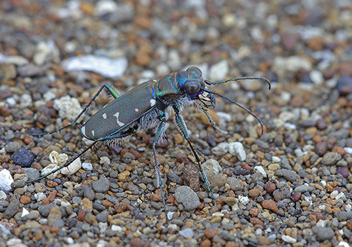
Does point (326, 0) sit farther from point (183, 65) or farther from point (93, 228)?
point (93, 228)

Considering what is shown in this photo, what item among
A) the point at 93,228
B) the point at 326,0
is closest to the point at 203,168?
the point at 93,228

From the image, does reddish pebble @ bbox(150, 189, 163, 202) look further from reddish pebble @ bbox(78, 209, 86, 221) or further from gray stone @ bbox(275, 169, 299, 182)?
gray stone @ bbox(275, 169, 299, 182)

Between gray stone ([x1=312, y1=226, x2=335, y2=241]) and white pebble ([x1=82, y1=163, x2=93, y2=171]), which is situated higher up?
white pebble ([x1=82, y1=163, x2=93, y2=171])

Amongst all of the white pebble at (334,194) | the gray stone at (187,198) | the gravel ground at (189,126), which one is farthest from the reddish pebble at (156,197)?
the white pebble at (334,194)

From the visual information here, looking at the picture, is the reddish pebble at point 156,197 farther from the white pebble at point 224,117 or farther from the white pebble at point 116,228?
the white pebble at point 224,117

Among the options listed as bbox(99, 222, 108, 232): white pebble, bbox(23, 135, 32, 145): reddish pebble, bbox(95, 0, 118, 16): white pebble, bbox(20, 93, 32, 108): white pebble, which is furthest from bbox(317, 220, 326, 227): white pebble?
bbox(95, 0, 118, 16): white pebble

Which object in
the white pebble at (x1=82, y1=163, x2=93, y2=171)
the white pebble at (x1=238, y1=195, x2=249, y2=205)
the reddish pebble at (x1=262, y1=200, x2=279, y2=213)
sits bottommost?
the reddish pebble at (x1=262, y1=200, x2=279, y2=213)
